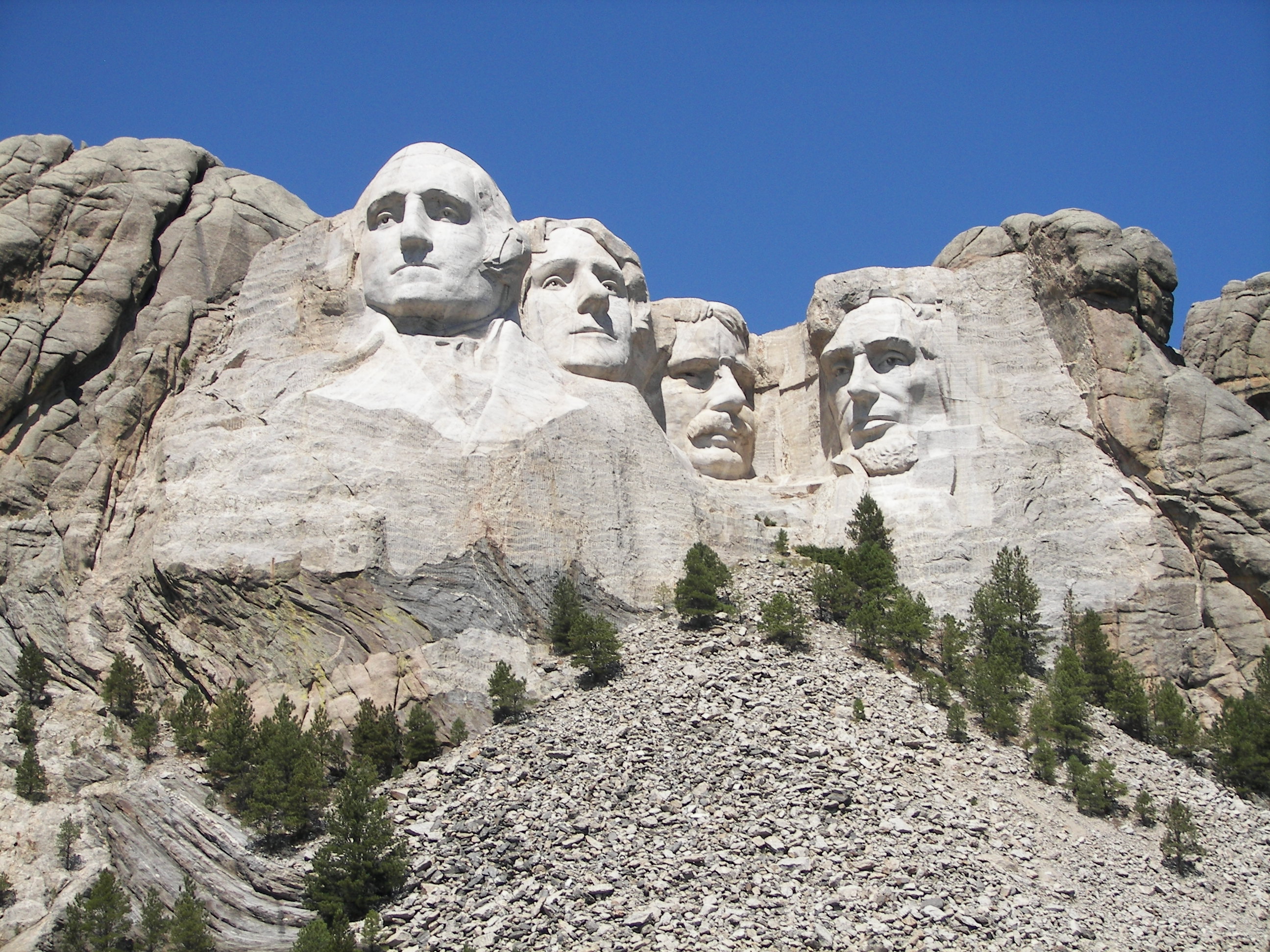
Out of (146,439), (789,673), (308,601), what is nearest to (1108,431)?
(789,673)

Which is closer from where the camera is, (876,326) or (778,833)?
(778,833)

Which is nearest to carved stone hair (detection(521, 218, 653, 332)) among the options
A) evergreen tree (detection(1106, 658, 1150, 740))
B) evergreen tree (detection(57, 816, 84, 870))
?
evergreen tree (detection(1106, 658, 1150, 740))

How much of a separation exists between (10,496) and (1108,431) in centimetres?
1507

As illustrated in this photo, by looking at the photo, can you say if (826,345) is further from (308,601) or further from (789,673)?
(308,601)

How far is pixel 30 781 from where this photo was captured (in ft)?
66.5

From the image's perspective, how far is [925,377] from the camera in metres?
27.6

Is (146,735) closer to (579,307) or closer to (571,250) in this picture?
(579,307)

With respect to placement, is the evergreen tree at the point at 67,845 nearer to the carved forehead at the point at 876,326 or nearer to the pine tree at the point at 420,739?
the pine tree at the point at 420,739

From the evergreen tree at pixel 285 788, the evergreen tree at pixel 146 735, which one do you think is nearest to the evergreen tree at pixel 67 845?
the evergreen tree at pixel 146 735

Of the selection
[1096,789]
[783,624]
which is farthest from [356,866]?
[1096,789]

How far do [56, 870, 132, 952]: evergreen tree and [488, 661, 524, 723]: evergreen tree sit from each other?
192 inches

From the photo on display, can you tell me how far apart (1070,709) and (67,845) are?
38.4 ft

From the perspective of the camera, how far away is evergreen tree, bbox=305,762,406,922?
18625 millimetres

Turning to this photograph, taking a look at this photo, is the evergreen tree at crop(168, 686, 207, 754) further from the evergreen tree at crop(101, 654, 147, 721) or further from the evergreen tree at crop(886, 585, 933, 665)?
the evergreen tree at crop(886, 585, 933, 665)
